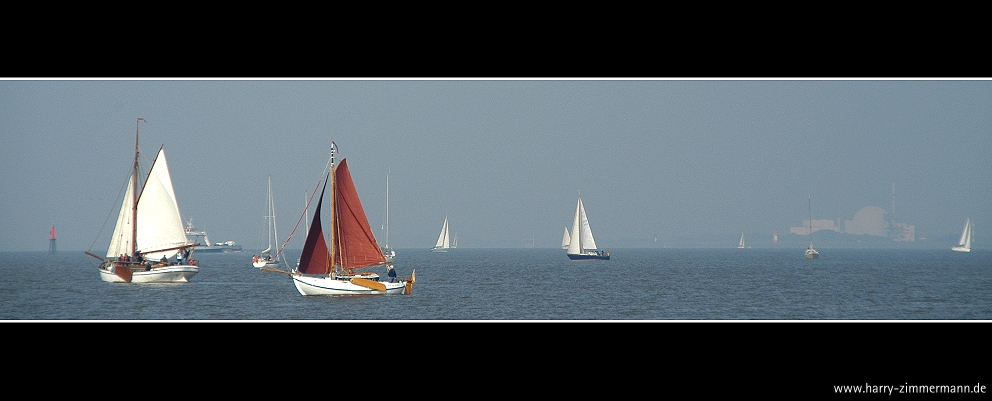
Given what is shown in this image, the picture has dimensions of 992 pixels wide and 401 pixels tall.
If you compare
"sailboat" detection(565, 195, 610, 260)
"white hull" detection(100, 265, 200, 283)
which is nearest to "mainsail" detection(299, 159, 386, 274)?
"white hull" detection(100, 265, 200, 283)

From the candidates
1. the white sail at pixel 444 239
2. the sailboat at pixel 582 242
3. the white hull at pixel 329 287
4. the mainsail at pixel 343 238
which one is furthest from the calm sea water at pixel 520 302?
the white sail at pixel 444 239

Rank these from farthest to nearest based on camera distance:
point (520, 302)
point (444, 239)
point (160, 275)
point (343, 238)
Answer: point (444, 239)
point (160, 275)
point (520, 302)
point (343, 238)

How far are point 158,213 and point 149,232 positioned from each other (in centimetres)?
130

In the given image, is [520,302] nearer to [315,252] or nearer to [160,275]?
[315,252]

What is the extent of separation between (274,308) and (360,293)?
4.12 metres

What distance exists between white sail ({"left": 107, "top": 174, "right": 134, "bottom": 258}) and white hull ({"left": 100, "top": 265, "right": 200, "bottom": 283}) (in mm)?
1680

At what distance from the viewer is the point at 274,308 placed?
115ft

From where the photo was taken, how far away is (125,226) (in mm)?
51594

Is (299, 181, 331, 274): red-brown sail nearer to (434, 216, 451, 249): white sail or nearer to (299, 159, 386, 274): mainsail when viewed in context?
(299, 159, 386, 274): mainsail

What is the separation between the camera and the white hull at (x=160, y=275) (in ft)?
162

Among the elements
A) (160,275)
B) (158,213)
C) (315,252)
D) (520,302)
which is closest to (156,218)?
(158,213)
